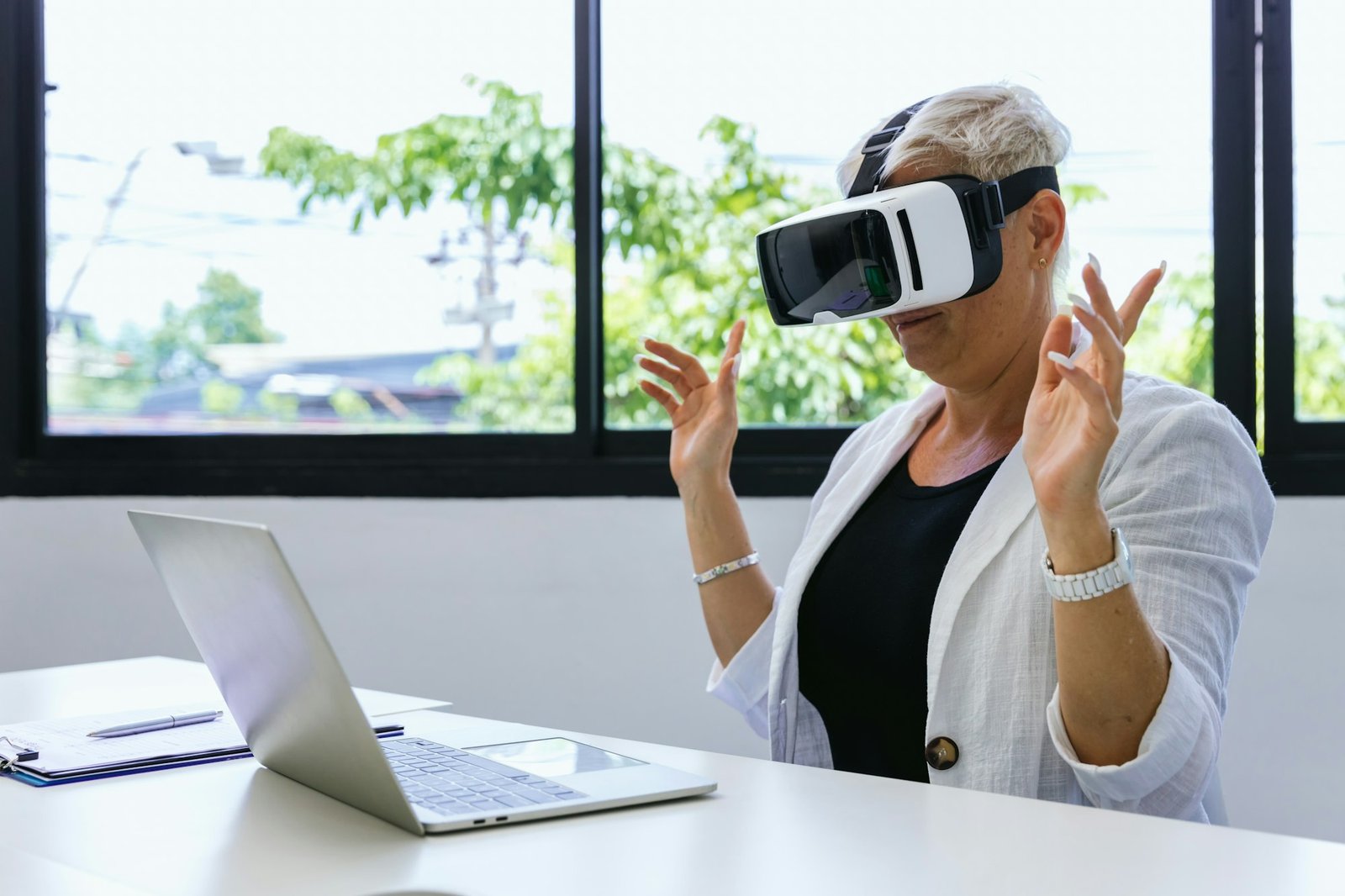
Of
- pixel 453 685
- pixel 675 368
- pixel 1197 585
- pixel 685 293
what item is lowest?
pixel 453 685

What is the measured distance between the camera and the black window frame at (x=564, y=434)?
7.63ft

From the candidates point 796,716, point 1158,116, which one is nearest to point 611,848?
point 796,716

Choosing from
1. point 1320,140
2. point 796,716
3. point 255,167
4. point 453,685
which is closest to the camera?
A: point 796,716

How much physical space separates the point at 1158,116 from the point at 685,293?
97 centimetres

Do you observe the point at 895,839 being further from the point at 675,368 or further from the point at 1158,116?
the point at 1158,116

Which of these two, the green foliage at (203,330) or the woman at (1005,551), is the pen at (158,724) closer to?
the woman at (1005,551)

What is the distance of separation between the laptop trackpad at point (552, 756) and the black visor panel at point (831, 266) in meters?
0.60

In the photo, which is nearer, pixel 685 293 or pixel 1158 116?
pixel 1158 116

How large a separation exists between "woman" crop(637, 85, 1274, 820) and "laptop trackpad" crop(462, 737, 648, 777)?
16.1 inches

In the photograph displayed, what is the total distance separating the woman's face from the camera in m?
1.46

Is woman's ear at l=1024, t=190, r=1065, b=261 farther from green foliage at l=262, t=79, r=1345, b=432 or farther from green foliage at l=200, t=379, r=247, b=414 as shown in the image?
green foliage at l=200, t=379, r=247, b=414

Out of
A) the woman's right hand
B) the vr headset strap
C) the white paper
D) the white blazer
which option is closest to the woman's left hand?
the white blazer

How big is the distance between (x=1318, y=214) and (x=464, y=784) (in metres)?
2.03

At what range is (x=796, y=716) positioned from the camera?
156cm
